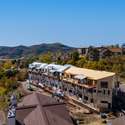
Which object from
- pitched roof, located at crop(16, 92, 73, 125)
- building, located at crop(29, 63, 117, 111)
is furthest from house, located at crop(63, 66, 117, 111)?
pitched roof, located at crop(16, 92, 73, 125)

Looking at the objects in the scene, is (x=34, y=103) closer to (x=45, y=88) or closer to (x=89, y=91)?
(x=89, y=91)

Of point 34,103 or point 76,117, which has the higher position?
point 34,103

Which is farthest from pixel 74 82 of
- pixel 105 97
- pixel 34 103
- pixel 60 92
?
pixel 34 103

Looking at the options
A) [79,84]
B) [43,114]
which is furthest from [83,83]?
[43,114]

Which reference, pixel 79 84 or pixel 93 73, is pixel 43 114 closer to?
pixel 93 73

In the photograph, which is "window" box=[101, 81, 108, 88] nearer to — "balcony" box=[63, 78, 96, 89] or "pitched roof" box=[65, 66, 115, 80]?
"pitched roof" box=[65, 66, 115, 80]

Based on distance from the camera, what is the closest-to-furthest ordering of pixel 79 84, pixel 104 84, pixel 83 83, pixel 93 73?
pixel 104 84, pixel 83 83, pixel 93 73, pixel 79 84
